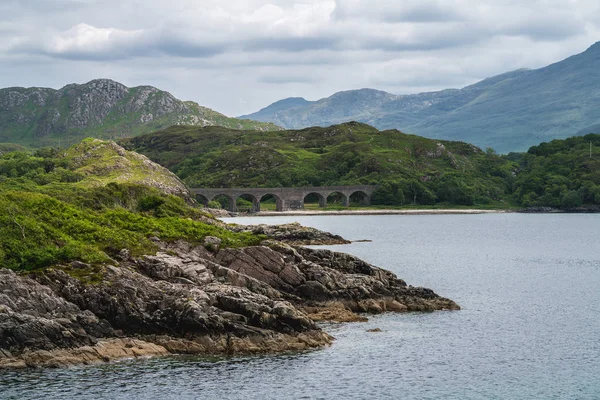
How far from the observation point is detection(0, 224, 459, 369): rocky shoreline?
1756 inches

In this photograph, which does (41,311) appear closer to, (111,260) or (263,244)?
(111,260)

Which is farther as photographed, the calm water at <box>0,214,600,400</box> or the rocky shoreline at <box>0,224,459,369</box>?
the rocky shoreline at <box>0,224,459,369</box>

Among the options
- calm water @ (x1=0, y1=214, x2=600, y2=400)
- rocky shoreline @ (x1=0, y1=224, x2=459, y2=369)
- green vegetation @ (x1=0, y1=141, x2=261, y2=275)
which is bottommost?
calm water @ (x1=0, y1=214, x2=600, y2=400)

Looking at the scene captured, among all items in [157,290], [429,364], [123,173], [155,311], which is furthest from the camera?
[123,173]

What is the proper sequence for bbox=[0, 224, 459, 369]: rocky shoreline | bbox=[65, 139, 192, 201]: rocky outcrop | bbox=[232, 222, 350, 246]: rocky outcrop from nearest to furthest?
bbox=[0, 224, 459, 369]: rocky shoreline
bbox=[232, 222, 350, 246]: rocky outcrop
bbox=[65, 139, 192, 201]: rocky outcrop

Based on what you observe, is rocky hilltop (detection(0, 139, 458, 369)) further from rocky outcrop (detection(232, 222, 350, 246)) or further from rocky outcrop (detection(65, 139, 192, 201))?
rocky outcrop (detection(65, 139, 192, 201))

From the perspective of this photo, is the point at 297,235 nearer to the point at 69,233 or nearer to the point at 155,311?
the point at 69,233

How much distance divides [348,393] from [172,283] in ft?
55.0

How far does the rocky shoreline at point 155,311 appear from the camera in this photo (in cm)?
4459

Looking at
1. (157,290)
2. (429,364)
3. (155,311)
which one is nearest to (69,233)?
(157,290)

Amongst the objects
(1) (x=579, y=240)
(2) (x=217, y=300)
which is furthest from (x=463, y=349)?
(1) (x=579, y=240)

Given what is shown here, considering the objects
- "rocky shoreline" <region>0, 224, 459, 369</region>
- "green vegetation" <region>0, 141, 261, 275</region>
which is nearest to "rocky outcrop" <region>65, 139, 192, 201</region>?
"green vegetation" <region>0, 141, 261, 275</region>

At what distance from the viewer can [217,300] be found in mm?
50062

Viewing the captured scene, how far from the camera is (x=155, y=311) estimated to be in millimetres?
48594
